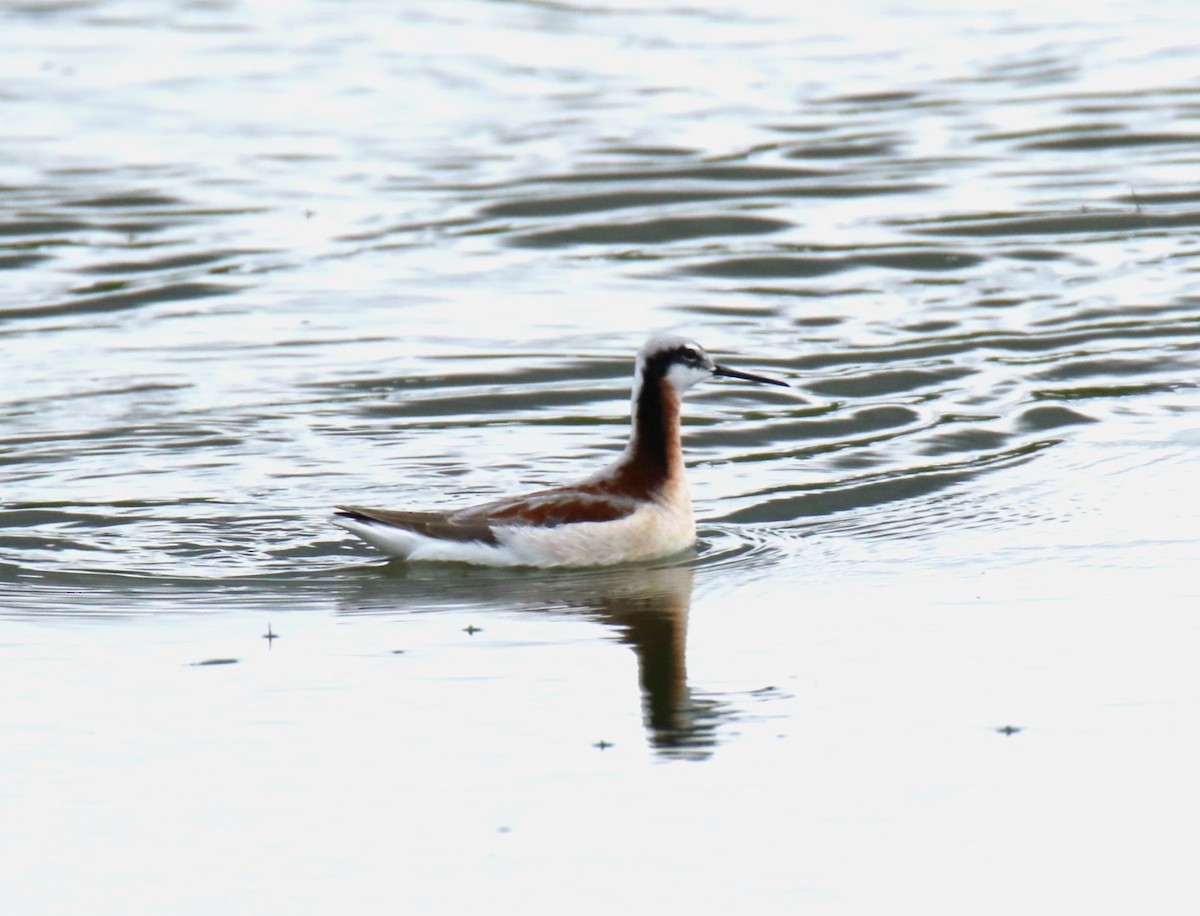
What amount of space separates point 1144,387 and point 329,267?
8123 millimetres

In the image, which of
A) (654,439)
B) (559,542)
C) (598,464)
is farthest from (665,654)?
(598,464)

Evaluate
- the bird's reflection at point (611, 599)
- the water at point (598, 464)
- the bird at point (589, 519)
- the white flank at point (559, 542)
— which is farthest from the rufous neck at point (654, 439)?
the water at point (598, 464)

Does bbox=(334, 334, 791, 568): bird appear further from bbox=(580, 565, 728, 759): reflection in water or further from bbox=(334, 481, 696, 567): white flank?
bbox=(580, 565, 728, 759): reflection in water

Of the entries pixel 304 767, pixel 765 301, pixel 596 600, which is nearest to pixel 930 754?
pixel 304 767

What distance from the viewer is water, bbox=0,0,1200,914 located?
855 cm

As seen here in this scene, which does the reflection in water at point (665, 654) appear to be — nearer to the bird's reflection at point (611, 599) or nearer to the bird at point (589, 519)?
the bird's reflection at point (611, 599)

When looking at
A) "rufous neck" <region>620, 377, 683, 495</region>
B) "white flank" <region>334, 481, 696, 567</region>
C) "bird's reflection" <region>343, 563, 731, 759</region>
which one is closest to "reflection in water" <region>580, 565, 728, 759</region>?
"bird's reflection" <region>343, 563, 731, 759</region>

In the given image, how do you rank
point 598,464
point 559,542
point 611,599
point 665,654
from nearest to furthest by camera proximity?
point 665,654 < point 611,599 < point 559,542 < point 598,464

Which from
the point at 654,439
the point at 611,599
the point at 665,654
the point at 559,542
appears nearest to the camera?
the point at 665,654

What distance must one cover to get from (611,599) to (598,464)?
11.6 ft

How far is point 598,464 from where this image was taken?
51.7 ft

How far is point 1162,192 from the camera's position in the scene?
78.6 ft

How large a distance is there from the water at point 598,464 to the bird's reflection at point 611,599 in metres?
0.04

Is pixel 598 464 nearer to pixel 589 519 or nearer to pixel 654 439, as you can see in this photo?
pixel 654 439
